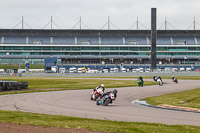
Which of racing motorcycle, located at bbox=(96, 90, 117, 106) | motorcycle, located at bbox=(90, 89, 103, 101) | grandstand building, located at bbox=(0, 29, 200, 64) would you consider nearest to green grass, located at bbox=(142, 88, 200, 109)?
racing motorcycle, located at bbox=(96, 90, 117, 106)

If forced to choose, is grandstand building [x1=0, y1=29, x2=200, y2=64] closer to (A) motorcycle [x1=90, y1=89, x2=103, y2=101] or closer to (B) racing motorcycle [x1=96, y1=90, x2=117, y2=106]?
(A) motorcycle [x1=90, y1=89, x2=103, y2=101]

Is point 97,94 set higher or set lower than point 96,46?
lower

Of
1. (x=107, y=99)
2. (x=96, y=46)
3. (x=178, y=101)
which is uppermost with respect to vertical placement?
(x=96, y=46)

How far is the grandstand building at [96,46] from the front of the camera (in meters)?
135

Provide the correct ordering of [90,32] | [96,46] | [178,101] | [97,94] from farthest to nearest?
1. [90,32]
2. [96,46]
3. [97,94]
4. [178,101]

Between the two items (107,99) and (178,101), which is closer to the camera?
(107,99)

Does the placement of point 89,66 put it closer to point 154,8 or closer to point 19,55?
point 19,55

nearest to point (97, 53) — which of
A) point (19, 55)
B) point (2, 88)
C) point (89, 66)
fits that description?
point (89, 66)

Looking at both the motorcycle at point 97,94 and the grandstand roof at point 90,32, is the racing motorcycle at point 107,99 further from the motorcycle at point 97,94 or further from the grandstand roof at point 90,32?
the grandstand roof at point 90,32

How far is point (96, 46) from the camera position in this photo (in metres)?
137

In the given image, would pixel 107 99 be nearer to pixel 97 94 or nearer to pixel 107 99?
pixel 107 99

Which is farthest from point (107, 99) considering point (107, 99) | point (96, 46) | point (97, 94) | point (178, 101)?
point (96, 46)

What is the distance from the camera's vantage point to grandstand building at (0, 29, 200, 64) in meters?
135

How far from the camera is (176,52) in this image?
138 m
